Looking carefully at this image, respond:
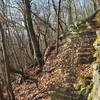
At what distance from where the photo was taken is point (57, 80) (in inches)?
571

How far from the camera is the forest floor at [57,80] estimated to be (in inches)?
499

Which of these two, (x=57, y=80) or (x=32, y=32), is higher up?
(x=32, y=32)

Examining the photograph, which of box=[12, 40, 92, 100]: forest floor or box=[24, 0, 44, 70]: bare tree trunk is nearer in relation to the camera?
box=[12, 40, 92, 100]: forest floor

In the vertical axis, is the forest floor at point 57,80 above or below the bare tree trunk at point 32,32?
below

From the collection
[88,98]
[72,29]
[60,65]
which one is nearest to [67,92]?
[88,98]

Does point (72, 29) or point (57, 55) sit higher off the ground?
point (72, 29)

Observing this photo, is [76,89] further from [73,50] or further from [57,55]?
[57,55]

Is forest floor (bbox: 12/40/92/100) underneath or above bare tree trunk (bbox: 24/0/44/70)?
underneath

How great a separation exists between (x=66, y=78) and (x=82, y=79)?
5.21ft

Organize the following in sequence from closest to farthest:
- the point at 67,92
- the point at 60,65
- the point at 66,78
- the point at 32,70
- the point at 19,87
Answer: the point at 67,92
the point at 66,78
the point at 60,65
the point at 19,87
the point at 32,70

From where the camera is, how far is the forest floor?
12668 mm

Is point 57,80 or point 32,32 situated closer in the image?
point 57,80

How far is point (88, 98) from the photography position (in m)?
11.0

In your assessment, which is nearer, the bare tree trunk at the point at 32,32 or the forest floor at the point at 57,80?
the forest floor at the point at 57,80
